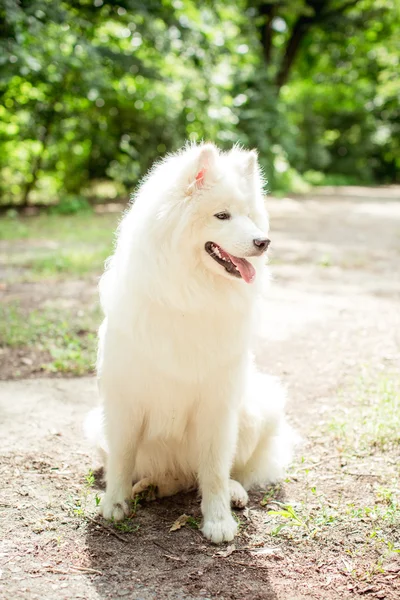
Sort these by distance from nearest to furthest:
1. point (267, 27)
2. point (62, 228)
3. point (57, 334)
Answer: point (57, 334)
point (62, 228)
point (267, 27)

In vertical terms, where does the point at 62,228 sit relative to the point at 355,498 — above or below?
below

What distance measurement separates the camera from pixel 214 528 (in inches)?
109

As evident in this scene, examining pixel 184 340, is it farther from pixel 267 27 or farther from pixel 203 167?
pixel 267 27

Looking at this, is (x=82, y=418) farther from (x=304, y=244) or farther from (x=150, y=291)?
(x=304, y=244)

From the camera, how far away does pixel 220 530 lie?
108 inches

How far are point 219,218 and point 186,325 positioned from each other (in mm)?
491

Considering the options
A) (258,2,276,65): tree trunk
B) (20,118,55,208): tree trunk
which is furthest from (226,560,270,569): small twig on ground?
(258,2,276,65): tree trunk

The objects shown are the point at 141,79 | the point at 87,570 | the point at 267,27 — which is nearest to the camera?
the point at 87,570

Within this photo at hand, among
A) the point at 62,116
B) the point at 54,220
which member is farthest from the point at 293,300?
the point at 62,116

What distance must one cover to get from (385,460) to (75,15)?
10.2 m

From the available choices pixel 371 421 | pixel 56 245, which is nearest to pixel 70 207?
pixel 56 245

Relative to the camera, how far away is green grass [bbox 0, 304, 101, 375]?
4797mm

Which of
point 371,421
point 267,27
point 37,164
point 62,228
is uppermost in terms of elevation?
point 267,27

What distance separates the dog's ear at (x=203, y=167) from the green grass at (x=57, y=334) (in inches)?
101
